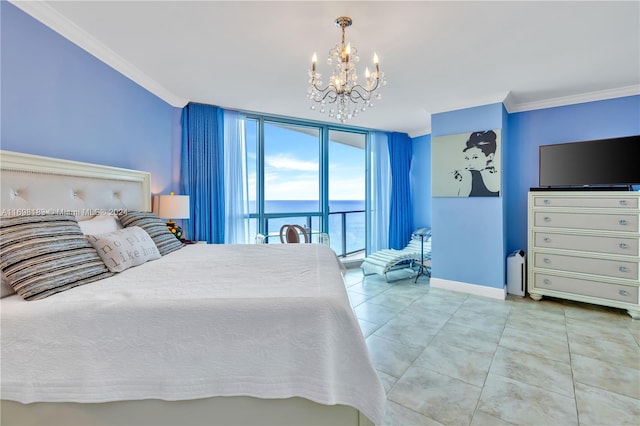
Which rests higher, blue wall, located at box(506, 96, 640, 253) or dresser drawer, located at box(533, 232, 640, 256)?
blue wall, located at box(506, 96, 640, 253)

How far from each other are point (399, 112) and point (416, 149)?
1.63 meters

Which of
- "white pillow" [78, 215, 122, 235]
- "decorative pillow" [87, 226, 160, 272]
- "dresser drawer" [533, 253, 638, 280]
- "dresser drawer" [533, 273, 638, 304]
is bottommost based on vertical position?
"dresser drawer" [533, 273, 638, 304]

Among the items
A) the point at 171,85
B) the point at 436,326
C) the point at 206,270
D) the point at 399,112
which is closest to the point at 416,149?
the point at 399,112

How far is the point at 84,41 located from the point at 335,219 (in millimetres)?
4086

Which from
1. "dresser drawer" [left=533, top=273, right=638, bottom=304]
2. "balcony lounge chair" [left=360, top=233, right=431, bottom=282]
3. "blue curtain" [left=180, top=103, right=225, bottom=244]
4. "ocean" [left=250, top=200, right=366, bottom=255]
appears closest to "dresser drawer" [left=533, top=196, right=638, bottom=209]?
"dresser drawer" [left=533, top=273, right=638, bottom=304]

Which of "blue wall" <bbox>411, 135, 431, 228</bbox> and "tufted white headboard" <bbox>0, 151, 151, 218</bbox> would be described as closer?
"tufted white headboard" <bbox>0, 151, 151, 218</bbox>

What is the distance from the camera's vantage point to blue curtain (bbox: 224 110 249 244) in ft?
12.7

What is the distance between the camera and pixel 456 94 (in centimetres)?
344

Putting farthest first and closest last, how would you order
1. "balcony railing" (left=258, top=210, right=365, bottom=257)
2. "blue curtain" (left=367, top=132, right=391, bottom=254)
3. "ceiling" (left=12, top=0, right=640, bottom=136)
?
"balcony railing" (left=258, top=210, right=365, bottom=257) → "blue curtain" (left=367, top=132, right=391, bottom=254) → "ceiling" (left=12, top=0, right=640, bottom=136)

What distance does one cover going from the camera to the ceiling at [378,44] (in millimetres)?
1899

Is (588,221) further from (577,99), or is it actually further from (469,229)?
(577,99)

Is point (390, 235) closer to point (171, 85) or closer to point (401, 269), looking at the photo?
point (401, 269)

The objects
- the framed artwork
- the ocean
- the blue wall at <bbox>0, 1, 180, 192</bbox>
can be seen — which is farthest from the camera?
the ocean

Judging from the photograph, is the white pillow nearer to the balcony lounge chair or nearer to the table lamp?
the table lamp
